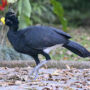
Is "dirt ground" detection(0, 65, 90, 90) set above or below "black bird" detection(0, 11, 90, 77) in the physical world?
below

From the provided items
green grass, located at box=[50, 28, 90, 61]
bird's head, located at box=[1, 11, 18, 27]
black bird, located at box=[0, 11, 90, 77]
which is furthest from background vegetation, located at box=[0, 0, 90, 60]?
black bird, located at box=[0, 11, 90, 77]

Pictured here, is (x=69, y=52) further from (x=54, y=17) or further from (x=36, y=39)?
(x=54, y=17)

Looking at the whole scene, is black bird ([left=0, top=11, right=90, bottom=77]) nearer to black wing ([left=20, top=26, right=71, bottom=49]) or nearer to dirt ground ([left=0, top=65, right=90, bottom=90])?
black wing ([left=20, top=26, right=71, bottom=49])

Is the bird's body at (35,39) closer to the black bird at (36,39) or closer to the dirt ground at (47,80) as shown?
the black bird at (36,39)

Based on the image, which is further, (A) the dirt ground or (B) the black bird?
(B) the black bird

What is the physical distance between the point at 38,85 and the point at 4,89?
0.60 metres

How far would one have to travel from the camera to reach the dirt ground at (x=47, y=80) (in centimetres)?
522

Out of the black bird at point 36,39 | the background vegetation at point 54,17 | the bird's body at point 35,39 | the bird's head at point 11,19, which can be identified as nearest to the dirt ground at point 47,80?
the black bird at point 36,39

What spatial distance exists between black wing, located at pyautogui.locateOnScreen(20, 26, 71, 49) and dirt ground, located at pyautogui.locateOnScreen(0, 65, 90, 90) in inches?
23.6

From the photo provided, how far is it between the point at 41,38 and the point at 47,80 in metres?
0.74

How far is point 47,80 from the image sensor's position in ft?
19.7

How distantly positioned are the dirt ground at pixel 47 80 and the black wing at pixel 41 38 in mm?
600

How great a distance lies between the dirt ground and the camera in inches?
206

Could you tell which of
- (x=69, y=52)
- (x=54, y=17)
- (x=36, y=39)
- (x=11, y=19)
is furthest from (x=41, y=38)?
(x=54, y=17)
